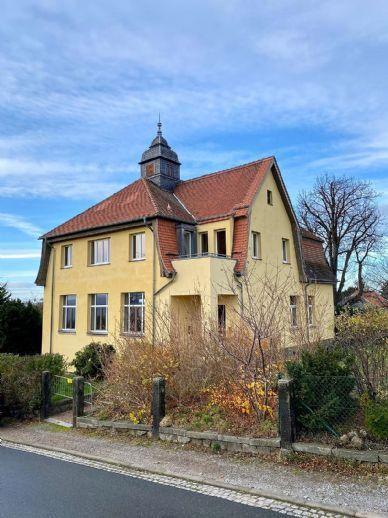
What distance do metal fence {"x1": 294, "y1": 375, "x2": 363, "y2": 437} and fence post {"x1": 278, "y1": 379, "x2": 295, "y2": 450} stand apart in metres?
0.18

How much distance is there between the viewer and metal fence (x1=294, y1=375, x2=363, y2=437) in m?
6.88

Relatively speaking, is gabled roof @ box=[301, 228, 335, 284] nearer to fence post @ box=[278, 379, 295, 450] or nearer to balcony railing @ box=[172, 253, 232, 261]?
balcony railing @ box=[172, 253, 232, 261]

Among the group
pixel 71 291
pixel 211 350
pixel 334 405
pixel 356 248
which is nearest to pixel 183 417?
pixel 211 350

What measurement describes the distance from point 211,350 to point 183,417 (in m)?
1.48

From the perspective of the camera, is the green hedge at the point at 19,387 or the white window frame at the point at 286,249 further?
the white window frame at the point at 286,249

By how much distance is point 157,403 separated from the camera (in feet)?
28.3

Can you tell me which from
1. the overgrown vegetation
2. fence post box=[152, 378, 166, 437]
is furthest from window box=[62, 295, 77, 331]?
fence post box=[152, 378, 166, 437]

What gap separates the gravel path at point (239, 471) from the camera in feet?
17.8

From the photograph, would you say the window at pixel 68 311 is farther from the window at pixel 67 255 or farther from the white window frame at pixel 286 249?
the white window frame at pixel 286 249

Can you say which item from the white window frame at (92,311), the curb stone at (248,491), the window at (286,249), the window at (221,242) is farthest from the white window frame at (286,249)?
the curb stone at (248,491)

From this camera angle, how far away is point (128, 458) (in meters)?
7.48

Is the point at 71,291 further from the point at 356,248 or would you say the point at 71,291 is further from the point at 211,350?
the point at 356,248

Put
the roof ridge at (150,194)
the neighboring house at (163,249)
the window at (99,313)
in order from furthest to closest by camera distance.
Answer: the window at (99,313), the roof ridge at (150,194), the neighboring house at (163,249)

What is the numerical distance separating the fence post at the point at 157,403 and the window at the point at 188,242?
1109cm
